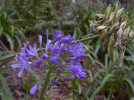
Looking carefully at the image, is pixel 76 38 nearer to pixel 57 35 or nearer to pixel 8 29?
pixel 8 29

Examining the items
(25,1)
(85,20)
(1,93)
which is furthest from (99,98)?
(25,1)

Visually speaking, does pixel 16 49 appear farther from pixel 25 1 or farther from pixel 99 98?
pixel 99 98

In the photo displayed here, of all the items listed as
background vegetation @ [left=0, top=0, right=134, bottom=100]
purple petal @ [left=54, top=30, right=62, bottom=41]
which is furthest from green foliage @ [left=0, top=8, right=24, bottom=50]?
purple petal @ [left=54, top=30, right=62, bottom=41]

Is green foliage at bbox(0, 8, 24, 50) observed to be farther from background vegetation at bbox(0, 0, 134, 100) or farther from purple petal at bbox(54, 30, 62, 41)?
purple petal at bbox(54, 30, 62, 41)

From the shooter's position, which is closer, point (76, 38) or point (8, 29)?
point (8, 29)

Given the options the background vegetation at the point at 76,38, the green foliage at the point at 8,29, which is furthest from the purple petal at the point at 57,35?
the green foliage at the point at 8,29

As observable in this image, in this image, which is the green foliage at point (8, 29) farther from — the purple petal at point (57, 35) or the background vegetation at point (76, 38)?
the purple petal at point (57, 35)

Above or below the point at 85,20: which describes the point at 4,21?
above

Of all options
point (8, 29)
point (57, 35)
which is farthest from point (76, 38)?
point (57, 35)

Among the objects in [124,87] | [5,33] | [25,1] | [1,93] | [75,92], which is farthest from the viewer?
[25,1]

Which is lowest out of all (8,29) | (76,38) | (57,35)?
(76,38)

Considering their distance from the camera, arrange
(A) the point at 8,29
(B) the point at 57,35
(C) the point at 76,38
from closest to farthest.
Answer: (B) the point at 57,35 < (A) the point at 8,29 < (C) the point at 76,38
